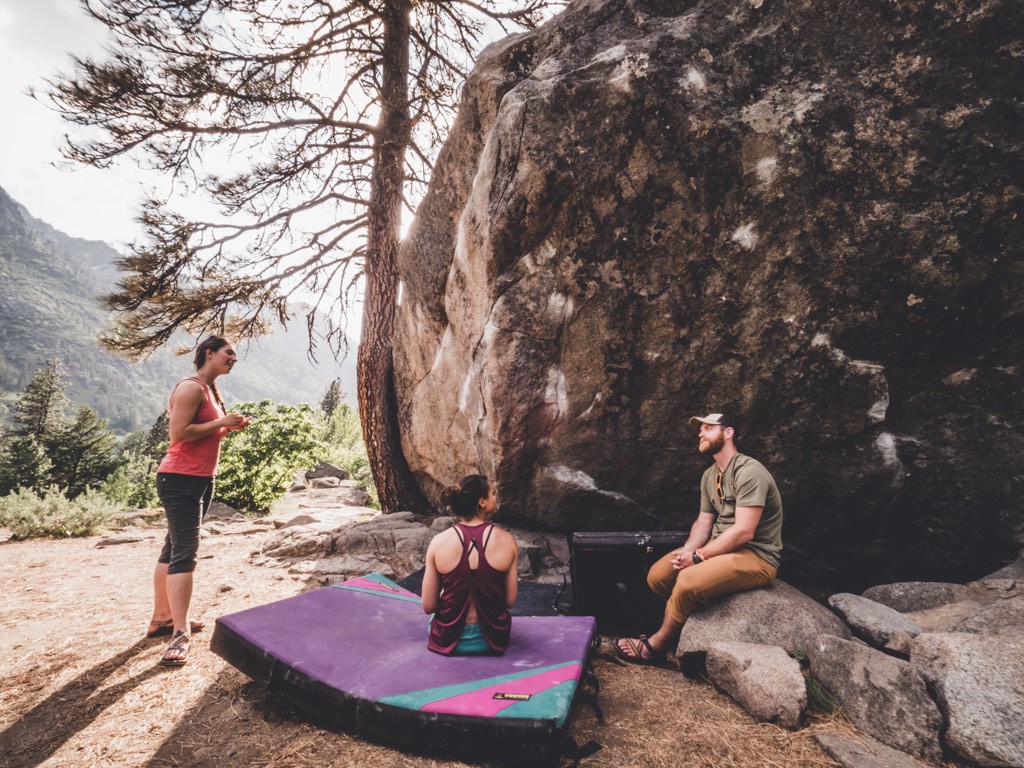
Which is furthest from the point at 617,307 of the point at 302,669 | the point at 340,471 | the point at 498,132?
the point at 340,471

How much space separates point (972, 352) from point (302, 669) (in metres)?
5.36

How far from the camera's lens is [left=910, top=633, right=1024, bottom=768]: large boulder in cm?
196

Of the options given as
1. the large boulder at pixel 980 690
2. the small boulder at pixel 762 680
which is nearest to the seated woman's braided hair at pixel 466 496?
the small boulder at pixel 762 680

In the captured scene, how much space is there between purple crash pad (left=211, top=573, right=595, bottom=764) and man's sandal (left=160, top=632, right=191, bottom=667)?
1.67 feet

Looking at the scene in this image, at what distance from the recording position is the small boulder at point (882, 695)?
82.7 inches

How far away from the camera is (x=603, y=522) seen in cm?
461

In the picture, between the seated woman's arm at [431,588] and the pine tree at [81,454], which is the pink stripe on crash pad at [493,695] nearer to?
the seated woman's arm at [431,588]

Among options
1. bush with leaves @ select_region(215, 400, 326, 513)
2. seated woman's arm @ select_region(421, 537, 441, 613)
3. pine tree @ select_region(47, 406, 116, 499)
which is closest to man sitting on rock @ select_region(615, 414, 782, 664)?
seated woman's arm @ select_region(421, 537, 441, 613)

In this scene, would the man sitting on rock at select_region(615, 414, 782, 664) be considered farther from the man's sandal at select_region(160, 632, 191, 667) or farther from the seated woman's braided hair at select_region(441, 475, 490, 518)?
the man's sandal at select_region(160, 632, 191, 667)

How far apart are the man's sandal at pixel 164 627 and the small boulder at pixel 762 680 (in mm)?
3689

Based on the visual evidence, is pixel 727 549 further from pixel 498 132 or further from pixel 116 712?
pixel 498 132

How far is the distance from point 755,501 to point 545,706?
202 centimetres

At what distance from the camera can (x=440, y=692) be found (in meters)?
2.14

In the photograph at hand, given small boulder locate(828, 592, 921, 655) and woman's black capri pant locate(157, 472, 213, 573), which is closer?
small boulder locate(828, 592, 921, 655)
